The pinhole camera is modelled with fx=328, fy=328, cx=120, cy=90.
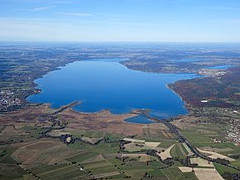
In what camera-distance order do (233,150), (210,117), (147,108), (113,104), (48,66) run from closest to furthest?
(233,150) → (210,117) → (147,108) → (113,104) → (48,66)

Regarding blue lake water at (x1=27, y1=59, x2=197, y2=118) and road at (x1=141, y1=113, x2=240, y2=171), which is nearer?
road at (x1=141, y1=113, x2=240, y2=171)

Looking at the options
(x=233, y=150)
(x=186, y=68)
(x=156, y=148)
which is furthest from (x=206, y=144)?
(x=186, y=68)

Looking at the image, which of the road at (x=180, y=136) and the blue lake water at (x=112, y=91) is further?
the blue lake water at (x=112, y=91)

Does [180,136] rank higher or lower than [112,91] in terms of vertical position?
higher

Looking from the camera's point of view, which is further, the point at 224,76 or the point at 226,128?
the point at 224,76

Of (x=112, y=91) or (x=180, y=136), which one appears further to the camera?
(x=112, y=91)

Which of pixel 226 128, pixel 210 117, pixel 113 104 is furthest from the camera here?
pixel 113 104

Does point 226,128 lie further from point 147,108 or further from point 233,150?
point 147,108
